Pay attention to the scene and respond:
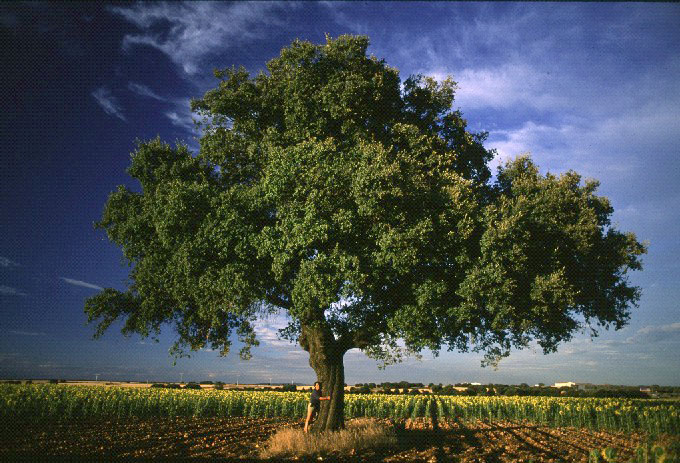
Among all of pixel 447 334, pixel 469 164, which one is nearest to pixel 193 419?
pixel 447 334

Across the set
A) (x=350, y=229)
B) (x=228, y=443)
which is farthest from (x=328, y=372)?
(x=350, y=229)

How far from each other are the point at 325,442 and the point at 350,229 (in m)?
8.18

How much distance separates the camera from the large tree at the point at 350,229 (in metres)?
14.7

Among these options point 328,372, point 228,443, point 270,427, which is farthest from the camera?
point 270,427

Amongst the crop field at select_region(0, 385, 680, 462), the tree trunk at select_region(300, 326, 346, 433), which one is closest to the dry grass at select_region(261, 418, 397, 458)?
the crop field at select_region(0, 385, 680, 462)

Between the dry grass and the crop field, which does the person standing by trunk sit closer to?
the dry grass

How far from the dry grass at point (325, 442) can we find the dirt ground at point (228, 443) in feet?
1.57

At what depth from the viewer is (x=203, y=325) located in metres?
21.1

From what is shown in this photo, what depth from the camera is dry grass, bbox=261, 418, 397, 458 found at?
14750 millimetres

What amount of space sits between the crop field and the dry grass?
17.5 inches

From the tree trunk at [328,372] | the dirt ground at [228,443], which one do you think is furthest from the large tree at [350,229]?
the dirt ground at [228,443]

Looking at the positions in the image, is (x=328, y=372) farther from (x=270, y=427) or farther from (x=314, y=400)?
(x=270, y=427)

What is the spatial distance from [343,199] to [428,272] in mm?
4558

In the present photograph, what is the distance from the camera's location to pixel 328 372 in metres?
18.7
